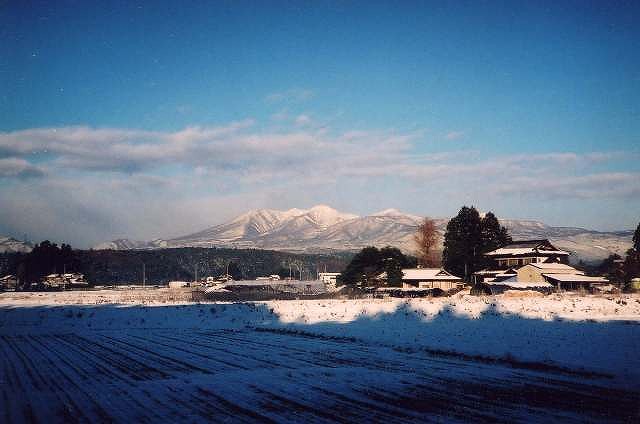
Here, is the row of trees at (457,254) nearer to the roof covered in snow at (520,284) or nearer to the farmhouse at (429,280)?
the farmhouse at (429,280)

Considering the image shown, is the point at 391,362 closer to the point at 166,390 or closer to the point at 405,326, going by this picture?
the point at 166,390

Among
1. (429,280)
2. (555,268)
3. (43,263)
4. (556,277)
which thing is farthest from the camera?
(43,263)

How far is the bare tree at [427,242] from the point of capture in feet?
336

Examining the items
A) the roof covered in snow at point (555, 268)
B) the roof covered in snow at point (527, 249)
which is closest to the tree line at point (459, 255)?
the roof covered in snow at point (527, 249)

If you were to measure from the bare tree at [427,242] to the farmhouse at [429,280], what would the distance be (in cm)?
2219

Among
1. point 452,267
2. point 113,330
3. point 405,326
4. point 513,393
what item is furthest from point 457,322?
point 452,267

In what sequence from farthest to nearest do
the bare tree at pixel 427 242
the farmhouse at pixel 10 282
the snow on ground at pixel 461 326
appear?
the farmhouse at pixel 10 282
the bare tree at pixel 427 242
the snow on ground at pixel 461 326

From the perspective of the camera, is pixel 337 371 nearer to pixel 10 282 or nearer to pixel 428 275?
pixel 428 275

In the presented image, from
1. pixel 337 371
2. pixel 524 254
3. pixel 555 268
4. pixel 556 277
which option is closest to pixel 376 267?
pixel 524 254

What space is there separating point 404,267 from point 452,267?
8311 mm

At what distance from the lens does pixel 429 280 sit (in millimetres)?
79000

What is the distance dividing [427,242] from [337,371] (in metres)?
91.5

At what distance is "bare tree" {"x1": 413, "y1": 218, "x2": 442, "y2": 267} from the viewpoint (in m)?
102

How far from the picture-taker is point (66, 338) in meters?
25.8
